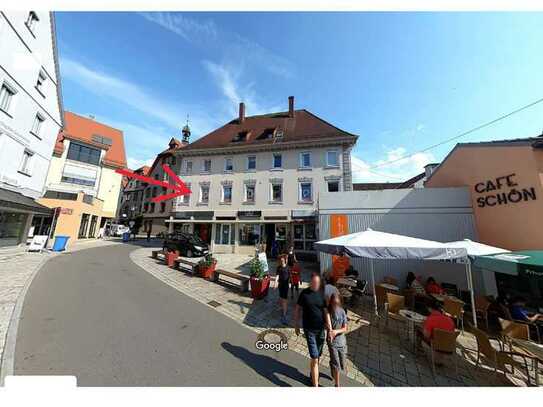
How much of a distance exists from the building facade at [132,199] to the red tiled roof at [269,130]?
2356cm

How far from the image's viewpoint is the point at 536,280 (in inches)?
270

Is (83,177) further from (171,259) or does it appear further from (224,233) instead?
(171,259)

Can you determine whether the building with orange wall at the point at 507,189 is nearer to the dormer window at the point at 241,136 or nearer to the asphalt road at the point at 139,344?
the asphalt road at the point at 139,344

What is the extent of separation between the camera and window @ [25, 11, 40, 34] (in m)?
13.1

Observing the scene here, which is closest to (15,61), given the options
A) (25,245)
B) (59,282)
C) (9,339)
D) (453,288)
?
(25,245)

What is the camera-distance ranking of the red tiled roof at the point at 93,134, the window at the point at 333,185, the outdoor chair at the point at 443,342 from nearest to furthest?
the outdoor chair at the point at 443,342, the window at the point at 333,185, the red tiled roof at the point at 93,134

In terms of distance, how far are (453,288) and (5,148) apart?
82.9 ft

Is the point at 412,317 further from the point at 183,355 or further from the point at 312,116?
the point at 312,116

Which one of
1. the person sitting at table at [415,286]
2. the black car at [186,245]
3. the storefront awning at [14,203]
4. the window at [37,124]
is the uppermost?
the window at [37,124]

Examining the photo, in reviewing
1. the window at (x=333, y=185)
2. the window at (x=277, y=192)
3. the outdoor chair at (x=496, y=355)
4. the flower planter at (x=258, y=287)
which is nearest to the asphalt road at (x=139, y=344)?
the flower planter at (x=258, y=287)

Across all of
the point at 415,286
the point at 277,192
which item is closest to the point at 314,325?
the point at 415,286

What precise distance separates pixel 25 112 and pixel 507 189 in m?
27.2

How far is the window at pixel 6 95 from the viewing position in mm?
11836
